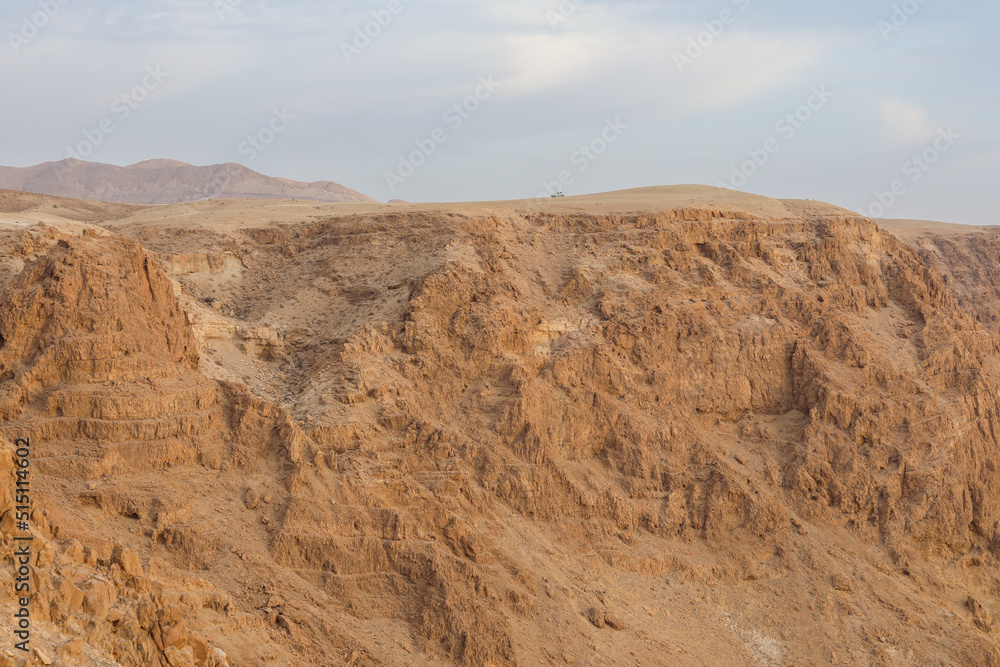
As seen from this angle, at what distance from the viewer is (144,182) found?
11862 cm

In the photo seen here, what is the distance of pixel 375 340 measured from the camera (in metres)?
26.8

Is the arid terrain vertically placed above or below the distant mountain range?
below

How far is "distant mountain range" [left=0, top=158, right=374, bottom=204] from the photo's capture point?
372 feet

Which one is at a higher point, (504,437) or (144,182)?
(144,182)

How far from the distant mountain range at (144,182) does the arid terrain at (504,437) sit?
83575 millimetres

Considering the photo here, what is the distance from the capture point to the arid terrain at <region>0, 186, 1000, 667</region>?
2016 centimetres

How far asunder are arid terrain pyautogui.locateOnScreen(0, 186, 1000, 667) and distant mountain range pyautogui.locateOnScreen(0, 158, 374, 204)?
8357cm

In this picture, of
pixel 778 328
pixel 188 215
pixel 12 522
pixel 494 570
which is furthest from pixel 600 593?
pixel 188 215

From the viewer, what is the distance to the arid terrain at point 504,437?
20.2 m

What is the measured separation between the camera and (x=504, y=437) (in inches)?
1030

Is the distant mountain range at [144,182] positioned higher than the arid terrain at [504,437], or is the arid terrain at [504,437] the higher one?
the distant mountain range at [144,182]

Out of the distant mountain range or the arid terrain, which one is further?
the distant mountain range

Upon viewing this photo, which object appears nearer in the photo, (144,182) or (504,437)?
(504,437)

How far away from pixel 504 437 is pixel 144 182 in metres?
105
